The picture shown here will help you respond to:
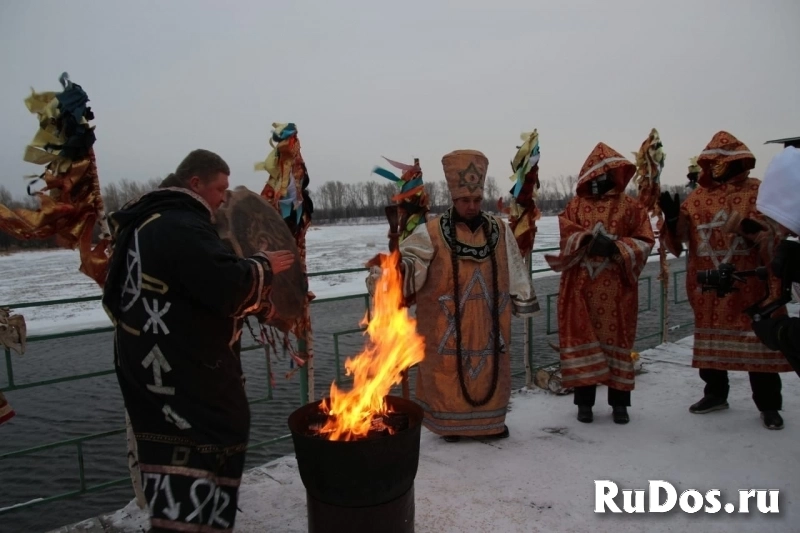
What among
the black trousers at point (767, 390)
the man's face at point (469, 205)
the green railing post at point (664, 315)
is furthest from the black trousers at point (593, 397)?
the green railing post at point (664, 315)

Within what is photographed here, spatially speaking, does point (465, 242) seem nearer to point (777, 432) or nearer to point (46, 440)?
point (777, 432)

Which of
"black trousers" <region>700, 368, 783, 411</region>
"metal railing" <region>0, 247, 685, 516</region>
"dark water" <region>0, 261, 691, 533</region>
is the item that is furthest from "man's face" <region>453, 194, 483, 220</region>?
"dark water" <region>0, 261, 691, 533</region>

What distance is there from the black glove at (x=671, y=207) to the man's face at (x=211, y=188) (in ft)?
11.5

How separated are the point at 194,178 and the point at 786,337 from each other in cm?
277

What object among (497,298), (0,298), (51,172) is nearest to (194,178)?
(51,172)

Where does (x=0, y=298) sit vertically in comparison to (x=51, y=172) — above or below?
below

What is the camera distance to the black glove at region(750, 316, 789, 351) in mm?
2658

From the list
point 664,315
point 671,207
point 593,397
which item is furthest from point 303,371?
point 664,315

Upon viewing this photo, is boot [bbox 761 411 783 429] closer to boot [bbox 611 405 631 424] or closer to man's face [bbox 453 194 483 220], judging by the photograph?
boot [bbox 611 405 631 424]

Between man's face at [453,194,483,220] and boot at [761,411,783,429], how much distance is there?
2.74 metres

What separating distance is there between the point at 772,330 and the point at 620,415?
2.23 m

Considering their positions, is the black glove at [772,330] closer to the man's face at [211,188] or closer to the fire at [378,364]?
the fire at [378,364]

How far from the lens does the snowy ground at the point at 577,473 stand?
10.6ft

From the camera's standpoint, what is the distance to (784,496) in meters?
3.43
